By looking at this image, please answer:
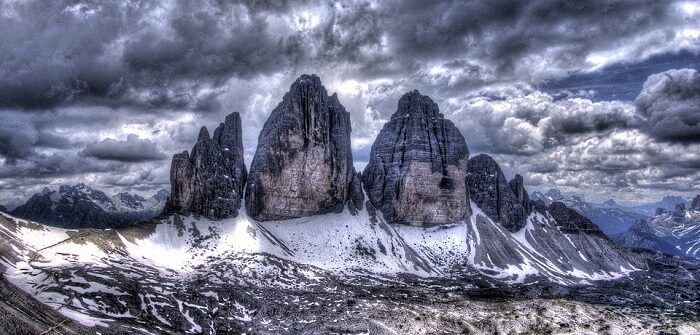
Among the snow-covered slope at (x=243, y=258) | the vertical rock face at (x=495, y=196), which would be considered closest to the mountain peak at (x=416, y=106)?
the vertical rock face at (x=495, y=196)

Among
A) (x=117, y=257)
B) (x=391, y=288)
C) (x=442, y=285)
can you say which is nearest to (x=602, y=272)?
(x=442, y=285)

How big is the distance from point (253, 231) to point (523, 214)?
437ft

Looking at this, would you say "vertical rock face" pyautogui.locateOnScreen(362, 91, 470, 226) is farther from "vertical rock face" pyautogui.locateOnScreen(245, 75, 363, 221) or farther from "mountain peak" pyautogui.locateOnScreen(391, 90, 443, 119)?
"vertical rock face" pyautogui.locateOnScreen(245, 75, 363, 221)

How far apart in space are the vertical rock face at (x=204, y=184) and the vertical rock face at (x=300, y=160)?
10189 millimetres

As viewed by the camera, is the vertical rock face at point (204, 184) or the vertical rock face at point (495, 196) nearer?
the vertical rock face at point (204, 184)

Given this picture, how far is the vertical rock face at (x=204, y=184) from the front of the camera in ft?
408

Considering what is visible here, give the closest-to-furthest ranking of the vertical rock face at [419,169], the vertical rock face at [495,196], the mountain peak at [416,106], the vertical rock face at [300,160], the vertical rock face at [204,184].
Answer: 1. the vertical rock face at [204,184]
2. the vertical rock face at [300,160]
3. the vertical rock face at [419,169]
4. the mountain peak at [416,106]
5. the vertical rock face at [495,196]

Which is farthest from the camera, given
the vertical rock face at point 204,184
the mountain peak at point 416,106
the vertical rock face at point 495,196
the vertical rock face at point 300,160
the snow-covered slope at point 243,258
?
the vertical rock face at point 495,196

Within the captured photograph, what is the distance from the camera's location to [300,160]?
470ft

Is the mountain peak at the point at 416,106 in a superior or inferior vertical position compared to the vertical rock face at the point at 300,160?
superior

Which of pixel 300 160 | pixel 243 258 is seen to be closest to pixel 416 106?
pixel 300 160

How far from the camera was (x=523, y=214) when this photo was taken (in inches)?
7520

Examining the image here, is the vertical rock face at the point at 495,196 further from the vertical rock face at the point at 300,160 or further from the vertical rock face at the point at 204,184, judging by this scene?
the vertical rock face at the point at 204,184

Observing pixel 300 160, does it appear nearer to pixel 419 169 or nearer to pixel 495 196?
pixel 419 169
